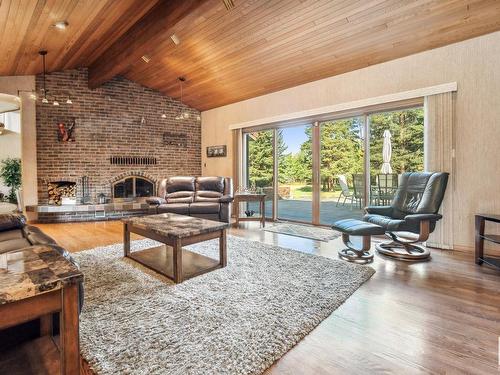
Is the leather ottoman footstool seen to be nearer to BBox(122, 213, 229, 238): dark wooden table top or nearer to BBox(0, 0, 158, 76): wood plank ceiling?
BBox(122, 213, 229, 238): dark wooden table top

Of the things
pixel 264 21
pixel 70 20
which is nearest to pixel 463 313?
pixel 264 21

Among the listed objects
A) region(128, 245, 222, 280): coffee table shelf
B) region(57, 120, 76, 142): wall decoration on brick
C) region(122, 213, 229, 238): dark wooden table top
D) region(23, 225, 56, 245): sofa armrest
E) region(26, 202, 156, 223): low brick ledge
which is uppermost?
region(57, 120, 76, 142): wall decoration on brick

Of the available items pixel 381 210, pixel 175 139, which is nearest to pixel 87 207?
pixel 175 139

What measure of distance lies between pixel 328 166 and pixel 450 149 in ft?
6.15

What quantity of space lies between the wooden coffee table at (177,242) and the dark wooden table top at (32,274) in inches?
52.3

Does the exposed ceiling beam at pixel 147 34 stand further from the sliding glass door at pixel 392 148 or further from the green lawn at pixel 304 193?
the green lawn at pixel 304 193

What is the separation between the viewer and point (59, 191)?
5516 mm

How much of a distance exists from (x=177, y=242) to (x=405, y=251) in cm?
272

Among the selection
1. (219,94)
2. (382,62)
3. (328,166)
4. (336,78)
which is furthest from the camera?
(219,94)

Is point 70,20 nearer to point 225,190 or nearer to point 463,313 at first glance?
point 225,190

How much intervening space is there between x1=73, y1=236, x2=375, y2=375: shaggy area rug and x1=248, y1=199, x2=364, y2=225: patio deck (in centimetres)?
201

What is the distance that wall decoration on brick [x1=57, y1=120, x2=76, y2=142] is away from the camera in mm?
5480

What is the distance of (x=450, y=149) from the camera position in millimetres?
3369

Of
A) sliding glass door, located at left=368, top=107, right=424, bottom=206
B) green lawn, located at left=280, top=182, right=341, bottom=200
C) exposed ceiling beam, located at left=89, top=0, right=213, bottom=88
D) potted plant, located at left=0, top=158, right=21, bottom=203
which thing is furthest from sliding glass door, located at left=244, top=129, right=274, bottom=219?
potted plant, located at left=0, top=158, right=21, bottom=203
